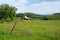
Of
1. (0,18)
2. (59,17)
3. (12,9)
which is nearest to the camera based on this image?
(0,18)

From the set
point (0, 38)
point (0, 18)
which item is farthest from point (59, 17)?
point (0, 38)

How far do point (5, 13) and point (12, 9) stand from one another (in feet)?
11.0

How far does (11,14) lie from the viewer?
36.7 meters

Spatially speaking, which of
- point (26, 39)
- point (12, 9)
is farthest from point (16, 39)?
point (12, 9)

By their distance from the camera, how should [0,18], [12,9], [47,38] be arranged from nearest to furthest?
[47,38]
[0,18]
[12,9]

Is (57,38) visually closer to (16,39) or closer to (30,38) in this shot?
(30,38)

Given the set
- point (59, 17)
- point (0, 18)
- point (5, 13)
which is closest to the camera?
point (0, 18)

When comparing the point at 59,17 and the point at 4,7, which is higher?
the point at 4,7

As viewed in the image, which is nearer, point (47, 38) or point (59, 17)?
point (47, 38)

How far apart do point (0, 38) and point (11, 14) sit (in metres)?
24.4

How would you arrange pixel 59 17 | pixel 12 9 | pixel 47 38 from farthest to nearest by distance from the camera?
pixel 59 17
pixel 12 9
pixel 47 38

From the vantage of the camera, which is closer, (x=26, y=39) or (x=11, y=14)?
(x=26, y=39)

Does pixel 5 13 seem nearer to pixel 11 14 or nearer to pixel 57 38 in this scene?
pixel 11 14

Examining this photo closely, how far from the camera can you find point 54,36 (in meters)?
14.3
